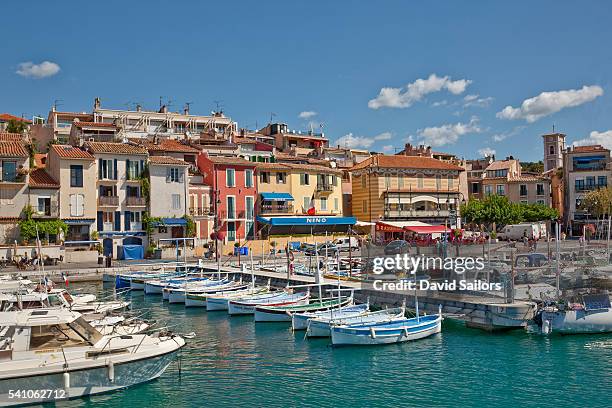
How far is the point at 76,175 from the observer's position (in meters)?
61.0

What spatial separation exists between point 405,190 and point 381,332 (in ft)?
172

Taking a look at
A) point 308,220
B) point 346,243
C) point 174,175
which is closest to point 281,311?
point 174,175

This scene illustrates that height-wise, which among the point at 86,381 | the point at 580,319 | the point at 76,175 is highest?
the point at 76,175

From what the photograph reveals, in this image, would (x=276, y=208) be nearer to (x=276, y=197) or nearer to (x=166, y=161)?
(x=276, y=197)

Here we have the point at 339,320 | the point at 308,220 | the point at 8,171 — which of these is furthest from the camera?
the point at 308,220

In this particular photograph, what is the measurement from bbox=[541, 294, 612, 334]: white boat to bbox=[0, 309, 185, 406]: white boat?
17.5m

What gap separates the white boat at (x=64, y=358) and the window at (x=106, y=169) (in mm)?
43095

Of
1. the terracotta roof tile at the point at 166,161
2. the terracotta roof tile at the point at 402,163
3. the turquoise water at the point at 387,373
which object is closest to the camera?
the turquoise water at the point at 387,373

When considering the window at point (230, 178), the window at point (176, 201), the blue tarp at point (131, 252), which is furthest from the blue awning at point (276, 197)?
the blue tarp at point (131, 252)

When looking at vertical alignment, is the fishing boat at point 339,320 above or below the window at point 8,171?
below

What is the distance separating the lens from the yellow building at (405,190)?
7888 centimetres

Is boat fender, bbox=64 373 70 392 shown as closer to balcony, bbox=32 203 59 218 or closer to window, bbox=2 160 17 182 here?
balcony, bbox=32 203 59 218

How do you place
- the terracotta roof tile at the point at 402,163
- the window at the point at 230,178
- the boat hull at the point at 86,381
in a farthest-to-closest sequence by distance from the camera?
the terracotta roof tile at the point at 402,163 < the window at the point at 230,178 < the boat hull at the point at 86,381

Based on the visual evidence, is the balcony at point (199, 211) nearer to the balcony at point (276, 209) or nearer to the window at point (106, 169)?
the balcony at point (276, 209)
